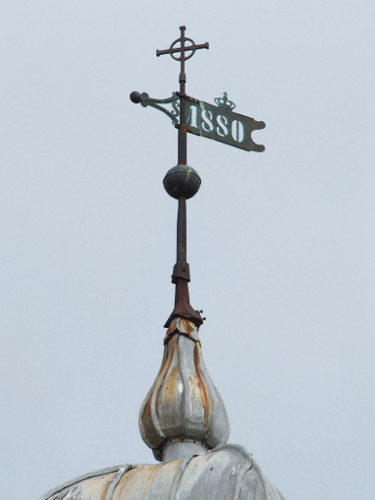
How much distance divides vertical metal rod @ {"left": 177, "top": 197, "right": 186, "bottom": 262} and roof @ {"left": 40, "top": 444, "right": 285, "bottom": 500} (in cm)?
258

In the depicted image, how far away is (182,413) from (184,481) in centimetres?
115

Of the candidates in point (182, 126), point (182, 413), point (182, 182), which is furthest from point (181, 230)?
point (182, 413)

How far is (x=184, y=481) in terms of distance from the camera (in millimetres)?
14469

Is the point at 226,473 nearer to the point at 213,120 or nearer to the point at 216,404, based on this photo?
the point at 216,404

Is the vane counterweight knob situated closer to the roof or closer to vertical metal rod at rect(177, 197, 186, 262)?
vertical metal rod at rect(177, 197, 186, 262)

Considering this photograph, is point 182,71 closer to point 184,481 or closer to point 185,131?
point 185,131

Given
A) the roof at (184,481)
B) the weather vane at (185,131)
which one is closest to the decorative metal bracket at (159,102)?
the weather vane at (185,131)

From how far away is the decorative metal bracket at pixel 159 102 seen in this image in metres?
17.6

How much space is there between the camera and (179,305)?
16578 mm

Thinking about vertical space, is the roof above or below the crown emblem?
below

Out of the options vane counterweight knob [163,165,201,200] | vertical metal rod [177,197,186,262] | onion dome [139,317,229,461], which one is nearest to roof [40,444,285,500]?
onion dome [139,317,229,461]

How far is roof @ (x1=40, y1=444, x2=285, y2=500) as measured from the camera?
46.9ft

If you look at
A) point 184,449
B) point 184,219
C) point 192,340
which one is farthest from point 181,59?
point 184,449

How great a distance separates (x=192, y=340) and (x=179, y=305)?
41 cm
